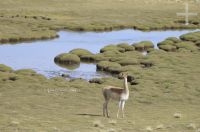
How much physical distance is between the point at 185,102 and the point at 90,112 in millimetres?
7569

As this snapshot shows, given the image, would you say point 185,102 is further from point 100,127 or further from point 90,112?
point 100,127

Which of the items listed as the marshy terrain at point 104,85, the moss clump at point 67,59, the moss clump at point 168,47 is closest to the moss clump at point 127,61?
the marshy terrain at point 104,85

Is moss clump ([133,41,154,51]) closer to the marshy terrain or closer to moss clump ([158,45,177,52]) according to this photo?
the marshy terrain

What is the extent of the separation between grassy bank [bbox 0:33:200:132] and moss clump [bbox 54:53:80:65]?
13.6 feet

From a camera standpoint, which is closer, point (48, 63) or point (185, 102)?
point (185, 102)

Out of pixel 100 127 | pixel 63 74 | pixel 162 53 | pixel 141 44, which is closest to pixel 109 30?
pixel 141 44

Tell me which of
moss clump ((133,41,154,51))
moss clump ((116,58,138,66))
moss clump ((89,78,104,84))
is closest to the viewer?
moss clump ((89,78,104,84))

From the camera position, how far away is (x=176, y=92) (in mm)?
35375

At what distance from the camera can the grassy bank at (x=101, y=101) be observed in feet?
75.3

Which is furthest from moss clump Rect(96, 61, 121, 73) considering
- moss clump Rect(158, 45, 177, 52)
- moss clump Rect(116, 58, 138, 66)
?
moss clump Rect(158, 45, 177, 52)

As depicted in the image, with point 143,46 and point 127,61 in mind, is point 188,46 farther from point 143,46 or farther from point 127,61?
point 127,61

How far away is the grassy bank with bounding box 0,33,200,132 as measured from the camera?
22.9 m

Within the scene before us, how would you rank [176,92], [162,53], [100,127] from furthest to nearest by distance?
1. [162,53]
2. [176,92]
3. [100,127]

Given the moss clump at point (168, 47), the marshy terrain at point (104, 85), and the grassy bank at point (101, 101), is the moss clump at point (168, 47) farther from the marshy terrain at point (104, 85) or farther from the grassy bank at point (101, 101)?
the grassy bank at point (101, 101)
